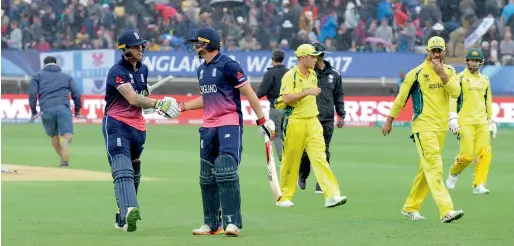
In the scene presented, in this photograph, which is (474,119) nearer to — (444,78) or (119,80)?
(444,78)

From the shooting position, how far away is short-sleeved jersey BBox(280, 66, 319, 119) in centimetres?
1505

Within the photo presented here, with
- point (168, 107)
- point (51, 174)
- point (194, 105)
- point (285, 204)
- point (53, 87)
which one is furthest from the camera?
point (53, 87)

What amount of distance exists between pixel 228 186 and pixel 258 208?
10.3ft

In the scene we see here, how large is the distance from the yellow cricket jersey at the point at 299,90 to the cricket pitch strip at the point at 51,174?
447 cm

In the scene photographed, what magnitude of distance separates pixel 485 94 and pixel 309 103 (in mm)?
3192

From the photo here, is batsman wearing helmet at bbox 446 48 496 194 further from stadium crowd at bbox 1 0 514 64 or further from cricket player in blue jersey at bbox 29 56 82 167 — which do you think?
stadium crowd at bbox 1 0 514 64

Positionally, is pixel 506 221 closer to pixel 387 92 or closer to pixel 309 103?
pixel 309 103

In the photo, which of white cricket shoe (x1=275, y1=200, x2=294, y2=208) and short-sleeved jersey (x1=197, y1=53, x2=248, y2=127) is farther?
white cricket shoe (x1=275, y1=200, x2=294, y2=208)

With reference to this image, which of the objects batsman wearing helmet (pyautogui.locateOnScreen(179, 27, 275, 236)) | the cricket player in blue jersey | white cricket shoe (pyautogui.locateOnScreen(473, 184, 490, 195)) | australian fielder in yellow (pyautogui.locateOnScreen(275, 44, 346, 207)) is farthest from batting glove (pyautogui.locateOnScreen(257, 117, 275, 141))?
the cricket player in blue jersey

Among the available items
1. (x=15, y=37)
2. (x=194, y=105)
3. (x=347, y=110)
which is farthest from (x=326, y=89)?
(x=15, y=37)

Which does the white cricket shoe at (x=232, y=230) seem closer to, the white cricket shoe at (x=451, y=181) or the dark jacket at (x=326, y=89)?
the dark jacket at (x=326, y=89)

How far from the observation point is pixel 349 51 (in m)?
37.0

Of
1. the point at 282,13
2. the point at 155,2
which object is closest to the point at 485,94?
the point at 282,13

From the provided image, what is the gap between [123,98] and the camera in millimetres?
11898
